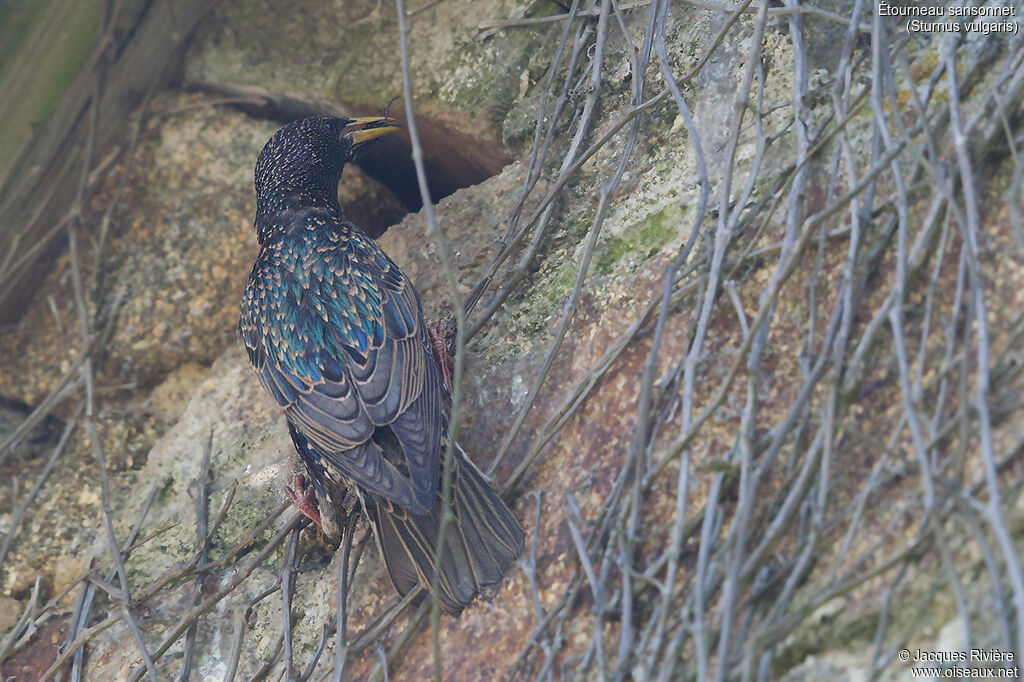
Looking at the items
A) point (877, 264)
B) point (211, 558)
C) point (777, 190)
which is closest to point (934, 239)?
point (877, 264)

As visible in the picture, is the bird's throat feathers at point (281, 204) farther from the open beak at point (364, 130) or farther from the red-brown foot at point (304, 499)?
the red-brown foot at point (304, 499)

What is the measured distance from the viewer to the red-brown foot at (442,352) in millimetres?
3104

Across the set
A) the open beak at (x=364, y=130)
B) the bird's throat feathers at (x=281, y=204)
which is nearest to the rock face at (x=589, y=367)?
the open beak at (x=364, y=130)

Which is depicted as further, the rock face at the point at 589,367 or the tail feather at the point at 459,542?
the tail feather at the point at 459,542

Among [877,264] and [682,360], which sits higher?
[877,264]

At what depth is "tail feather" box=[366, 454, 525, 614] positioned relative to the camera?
2508mm

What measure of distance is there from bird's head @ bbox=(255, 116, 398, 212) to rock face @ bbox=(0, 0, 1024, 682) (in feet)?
0.95

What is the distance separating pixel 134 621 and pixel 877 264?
2480 millimetres

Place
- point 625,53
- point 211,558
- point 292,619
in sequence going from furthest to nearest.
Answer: point 625,53
point 211,558
point 292,619

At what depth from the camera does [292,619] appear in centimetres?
283

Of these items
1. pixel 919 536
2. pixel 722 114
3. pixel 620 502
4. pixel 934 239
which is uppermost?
pixel 722 114

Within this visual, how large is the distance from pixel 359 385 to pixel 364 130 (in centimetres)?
132

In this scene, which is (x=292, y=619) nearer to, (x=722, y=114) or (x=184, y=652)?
(x=184, y=652)

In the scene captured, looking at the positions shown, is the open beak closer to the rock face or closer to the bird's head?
the bird's head
